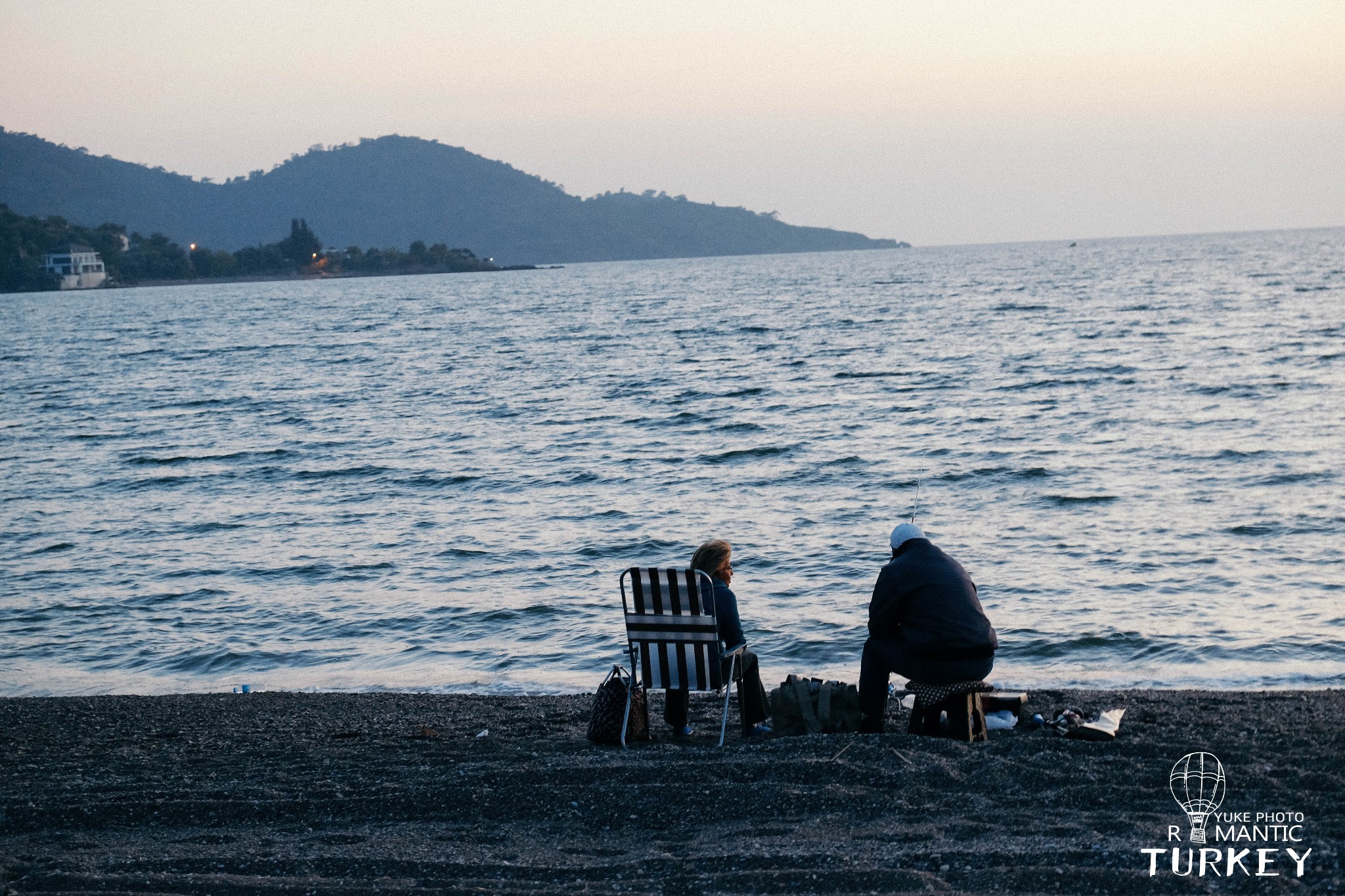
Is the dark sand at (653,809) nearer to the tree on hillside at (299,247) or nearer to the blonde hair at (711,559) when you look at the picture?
the blonde hair at (711,559)

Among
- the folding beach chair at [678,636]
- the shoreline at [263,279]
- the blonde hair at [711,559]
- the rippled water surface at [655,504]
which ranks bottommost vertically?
the rippled water surface at [655,504]

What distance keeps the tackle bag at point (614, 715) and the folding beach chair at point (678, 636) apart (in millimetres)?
38

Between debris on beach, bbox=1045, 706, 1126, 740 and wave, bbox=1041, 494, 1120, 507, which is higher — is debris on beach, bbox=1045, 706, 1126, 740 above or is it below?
above

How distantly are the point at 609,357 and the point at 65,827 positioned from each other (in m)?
35.1

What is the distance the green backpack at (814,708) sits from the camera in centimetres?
605

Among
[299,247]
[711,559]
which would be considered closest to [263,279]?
[299,247]

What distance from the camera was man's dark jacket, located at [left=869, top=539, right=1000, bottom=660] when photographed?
5.62 m

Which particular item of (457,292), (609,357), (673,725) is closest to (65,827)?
(673,725)

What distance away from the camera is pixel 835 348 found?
131 ft

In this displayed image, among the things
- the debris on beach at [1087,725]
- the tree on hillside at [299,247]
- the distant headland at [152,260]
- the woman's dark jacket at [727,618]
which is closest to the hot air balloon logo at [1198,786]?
the debris on beach at [1087,725]

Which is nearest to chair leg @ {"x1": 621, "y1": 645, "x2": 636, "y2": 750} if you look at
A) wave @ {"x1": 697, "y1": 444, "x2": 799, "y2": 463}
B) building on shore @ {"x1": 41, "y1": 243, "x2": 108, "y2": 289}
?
wave @ {"x1": 697, "y1": 444, "x2": 799, "y2": 463}

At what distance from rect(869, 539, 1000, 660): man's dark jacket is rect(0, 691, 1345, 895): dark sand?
0.44 metres

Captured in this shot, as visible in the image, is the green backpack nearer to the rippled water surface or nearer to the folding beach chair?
the folding beach chair

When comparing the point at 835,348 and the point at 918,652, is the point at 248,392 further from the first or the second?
the point at 918,652
